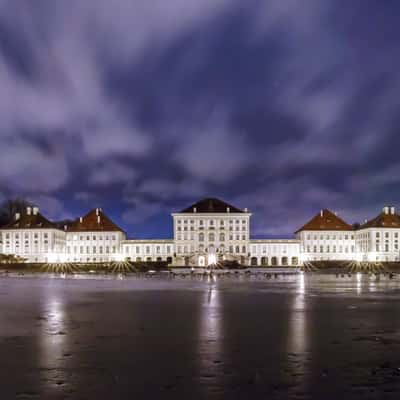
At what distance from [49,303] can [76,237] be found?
9758 cm

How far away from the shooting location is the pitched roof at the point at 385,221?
112000 millimetres

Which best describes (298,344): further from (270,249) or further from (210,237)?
(270,249)

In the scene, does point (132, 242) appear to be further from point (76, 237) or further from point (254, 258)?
point (254, 258)

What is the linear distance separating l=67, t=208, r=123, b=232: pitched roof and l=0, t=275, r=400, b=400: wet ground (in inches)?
3929

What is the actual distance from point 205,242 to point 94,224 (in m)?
22.0

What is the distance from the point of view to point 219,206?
11794cm

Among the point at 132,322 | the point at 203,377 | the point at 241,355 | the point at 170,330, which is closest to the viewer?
the point at 203,377

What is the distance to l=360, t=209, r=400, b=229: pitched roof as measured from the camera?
11200cm

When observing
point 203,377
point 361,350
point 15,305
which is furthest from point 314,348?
point 15,305

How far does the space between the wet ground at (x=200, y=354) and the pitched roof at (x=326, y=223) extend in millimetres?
100235

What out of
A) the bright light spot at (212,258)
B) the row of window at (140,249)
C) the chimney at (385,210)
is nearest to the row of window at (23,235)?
the row of window at (140,249)

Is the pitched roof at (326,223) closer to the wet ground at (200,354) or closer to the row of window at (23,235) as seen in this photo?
the row of window at (23,235)

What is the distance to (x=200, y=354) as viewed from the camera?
35.8ft

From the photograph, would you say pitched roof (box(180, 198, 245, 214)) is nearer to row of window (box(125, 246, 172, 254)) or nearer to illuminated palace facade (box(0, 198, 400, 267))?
illuminated palace facade (box(0, 198, 400, 267))
